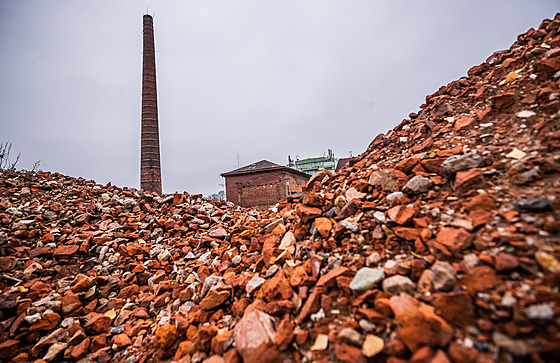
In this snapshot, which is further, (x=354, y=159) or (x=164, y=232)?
(x=164, y=232)

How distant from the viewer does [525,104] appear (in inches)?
82.4

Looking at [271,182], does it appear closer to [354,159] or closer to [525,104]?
[354,159]

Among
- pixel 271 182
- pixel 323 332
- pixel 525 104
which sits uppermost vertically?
pixel 271 182

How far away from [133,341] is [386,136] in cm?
418

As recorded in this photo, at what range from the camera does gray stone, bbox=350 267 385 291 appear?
1.43m

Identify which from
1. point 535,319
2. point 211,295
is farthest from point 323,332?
point 211,295

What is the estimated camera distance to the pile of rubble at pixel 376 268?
1094 mm

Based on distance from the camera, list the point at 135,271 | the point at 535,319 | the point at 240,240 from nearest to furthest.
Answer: the point at 535,319 < the point at 240,240 < the point at 135,271

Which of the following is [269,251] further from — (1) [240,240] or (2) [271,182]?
(2) [271,182]

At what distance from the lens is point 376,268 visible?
→ 156 cm

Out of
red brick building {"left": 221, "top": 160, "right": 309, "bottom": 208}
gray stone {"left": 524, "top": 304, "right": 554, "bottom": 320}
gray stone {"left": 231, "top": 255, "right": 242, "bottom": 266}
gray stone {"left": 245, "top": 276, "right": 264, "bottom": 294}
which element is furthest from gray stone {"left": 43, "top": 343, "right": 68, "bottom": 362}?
red brick building {"left": 221, "top": 160, "right": 309, "bottom": 208}

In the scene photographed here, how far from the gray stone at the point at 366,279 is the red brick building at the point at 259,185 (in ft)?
43.8

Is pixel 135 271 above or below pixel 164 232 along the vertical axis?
below

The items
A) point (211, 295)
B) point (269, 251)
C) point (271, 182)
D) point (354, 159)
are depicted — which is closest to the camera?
point (211, 295)
